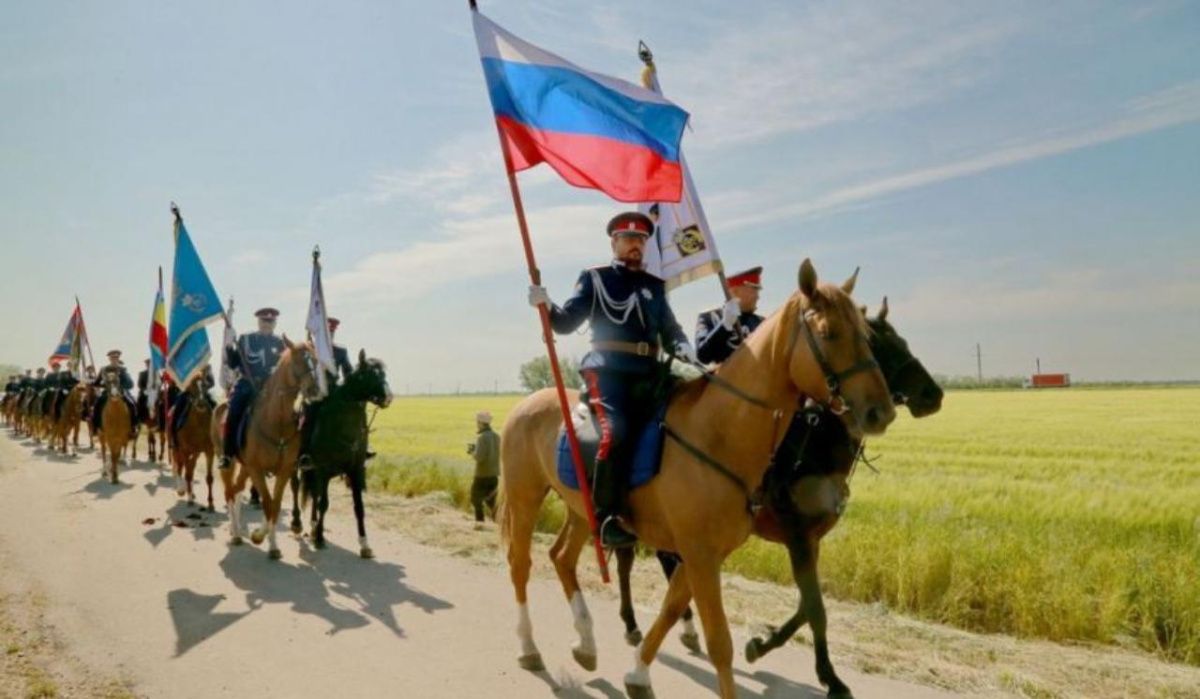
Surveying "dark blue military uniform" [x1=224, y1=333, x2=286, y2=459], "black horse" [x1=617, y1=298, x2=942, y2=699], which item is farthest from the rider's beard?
"dark blue military uniform" [x1=224, y1=333, x2=286, y2=459]

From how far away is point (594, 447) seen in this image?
16.8 feet

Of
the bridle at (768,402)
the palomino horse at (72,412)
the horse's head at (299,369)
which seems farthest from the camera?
the palomino horse at (72,412)

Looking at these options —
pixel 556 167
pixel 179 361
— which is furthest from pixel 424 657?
pixel 179 361

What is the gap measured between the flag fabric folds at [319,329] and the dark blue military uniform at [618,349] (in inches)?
240

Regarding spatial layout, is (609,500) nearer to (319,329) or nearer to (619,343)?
(619,343)

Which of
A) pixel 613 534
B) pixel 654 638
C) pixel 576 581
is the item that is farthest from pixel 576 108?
pixel 654 638

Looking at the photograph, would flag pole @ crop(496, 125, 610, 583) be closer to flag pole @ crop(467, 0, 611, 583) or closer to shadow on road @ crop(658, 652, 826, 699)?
flag pole @ crop(467, 0, 611, 583)

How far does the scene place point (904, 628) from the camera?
6.77 metres

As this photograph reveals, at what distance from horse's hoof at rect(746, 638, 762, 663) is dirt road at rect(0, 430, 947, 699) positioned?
173 millimetres

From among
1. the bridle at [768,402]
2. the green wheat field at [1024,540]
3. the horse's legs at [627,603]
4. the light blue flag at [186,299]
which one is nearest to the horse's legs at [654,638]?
the bridle at [768,402]

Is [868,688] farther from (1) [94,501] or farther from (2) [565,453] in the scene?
(1) [94,501]

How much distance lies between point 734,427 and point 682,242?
165 inches

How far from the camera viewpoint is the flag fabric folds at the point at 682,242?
8242mm

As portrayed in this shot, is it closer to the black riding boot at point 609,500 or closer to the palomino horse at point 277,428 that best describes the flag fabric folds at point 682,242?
the black riding boot at point 609,500
